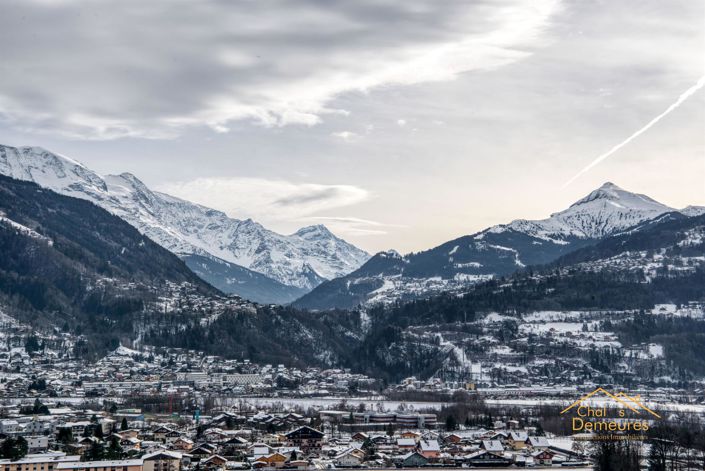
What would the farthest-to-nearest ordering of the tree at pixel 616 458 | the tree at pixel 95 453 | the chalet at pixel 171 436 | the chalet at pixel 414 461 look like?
the chalet at pixel 171 436 < the chalet at pixel 414 461 < the tree at pixel 95 453 < the tree at pixel 616 458

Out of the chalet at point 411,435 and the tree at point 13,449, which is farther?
the chalet at point 411,435

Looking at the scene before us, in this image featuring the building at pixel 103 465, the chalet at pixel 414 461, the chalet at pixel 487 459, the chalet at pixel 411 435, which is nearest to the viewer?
the building at pixel 103 465

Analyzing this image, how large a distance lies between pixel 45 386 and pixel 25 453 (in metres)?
92.5

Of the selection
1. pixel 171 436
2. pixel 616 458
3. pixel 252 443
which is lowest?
pixel 252 443

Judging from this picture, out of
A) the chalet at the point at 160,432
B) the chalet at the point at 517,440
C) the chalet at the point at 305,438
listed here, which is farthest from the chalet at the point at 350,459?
the chalet at the point at 160,432

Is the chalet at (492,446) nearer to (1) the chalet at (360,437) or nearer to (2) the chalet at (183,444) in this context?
(1) the chalet at (360,437)

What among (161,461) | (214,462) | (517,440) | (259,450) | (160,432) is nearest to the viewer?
(161,461)

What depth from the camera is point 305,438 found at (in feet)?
417

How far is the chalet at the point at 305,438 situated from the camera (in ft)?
409

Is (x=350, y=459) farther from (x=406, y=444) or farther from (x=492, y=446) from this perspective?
(x=492, y=446)

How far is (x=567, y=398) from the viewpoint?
18888 centimetres

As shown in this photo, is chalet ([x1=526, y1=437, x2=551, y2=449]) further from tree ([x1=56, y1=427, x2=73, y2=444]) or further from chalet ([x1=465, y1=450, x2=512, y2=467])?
tree ([x1=56, y1=427, x2=73, y2=444])

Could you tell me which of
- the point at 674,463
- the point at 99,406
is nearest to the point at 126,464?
the point at 674,463

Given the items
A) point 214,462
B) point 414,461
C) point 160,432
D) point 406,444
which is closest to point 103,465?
point 214,462
